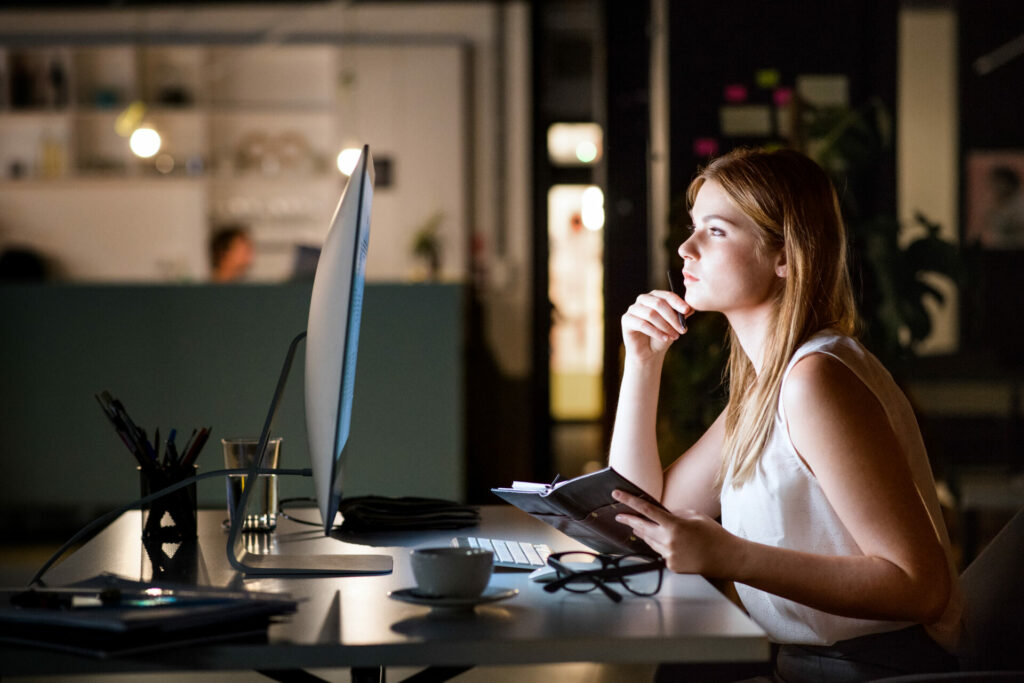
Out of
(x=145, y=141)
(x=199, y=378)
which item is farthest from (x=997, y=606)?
(x=145, y=141)

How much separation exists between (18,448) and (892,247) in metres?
3.56

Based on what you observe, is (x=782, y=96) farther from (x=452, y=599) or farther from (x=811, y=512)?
(x=452, y=599)

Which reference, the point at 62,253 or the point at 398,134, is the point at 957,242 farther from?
the point at 62,253

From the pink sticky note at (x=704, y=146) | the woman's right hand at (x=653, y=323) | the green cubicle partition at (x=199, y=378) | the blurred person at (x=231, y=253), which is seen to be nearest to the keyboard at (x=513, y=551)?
the woman's right hand at (x=653, y=323)

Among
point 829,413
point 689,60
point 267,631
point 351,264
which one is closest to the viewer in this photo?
point 267,631

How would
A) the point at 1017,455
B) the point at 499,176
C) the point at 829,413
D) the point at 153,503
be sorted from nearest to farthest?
1. the point at 829,413
2. the point at 153,503
3. the point at 1017,455
4. the point at 499,176

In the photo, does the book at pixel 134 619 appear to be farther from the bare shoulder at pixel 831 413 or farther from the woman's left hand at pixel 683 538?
the bare shoulder at pixel 831 413

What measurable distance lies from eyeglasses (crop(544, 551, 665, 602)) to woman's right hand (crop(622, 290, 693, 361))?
17.6 inches

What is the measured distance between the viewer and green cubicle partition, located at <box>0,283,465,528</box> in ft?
14.2

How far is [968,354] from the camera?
115 inches

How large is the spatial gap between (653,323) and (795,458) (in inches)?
13.5

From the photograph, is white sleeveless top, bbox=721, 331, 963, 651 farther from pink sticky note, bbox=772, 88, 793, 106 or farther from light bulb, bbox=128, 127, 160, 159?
light bulb, bbox=128, 127, 160, 159

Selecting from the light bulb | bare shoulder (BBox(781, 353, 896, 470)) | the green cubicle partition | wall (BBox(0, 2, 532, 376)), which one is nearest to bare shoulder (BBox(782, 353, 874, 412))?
bare shoulder (BBox(781, 353, 896, 470))

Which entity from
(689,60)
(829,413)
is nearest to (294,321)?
(689,60)
